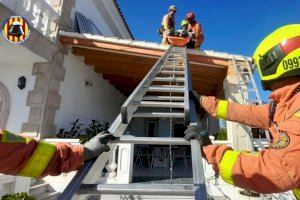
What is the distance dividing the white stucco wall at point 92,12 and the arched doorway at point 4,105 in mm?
3429

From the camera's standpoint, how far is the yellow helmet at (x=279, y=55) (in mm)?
1591

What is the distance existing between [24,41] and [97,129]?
132 inches

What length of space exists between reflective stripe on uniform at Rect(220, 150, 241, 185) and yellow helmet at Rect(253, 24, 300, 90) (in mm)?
671

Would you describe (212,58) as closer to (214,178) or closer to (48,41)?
(214,178)

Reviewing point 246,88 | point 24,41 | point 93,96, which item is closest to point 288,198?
point 246,88

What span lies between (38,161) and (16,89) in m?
5.83

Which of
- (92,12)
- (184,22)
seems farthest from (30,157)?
(92,12)

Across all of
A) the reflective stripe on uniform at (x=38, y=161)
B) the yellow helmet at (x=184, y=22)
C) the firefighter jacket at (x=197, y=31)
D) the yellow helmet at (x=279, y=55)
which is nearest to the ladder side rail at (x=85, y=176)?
the reflective stripe on uniform at (x=38, y=161)

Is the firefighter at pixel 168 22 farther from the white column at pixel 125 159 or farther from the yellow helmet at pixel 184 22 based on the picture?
the white column at pixel 125 159

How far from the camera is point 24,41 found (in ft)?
17.3

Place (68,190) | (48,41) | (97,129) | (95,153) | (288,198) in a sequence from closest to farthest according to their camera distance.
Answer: (68,190)
(95,153)
(288,198)
(48,41)
(97,129)

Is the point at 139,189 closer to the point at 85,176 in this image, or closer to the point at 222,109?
the point at 85,176

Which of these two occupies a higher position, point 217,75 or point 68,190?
point 217,75

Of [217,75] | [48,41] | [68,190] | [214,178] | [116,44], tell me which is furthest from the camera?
[217,75]
